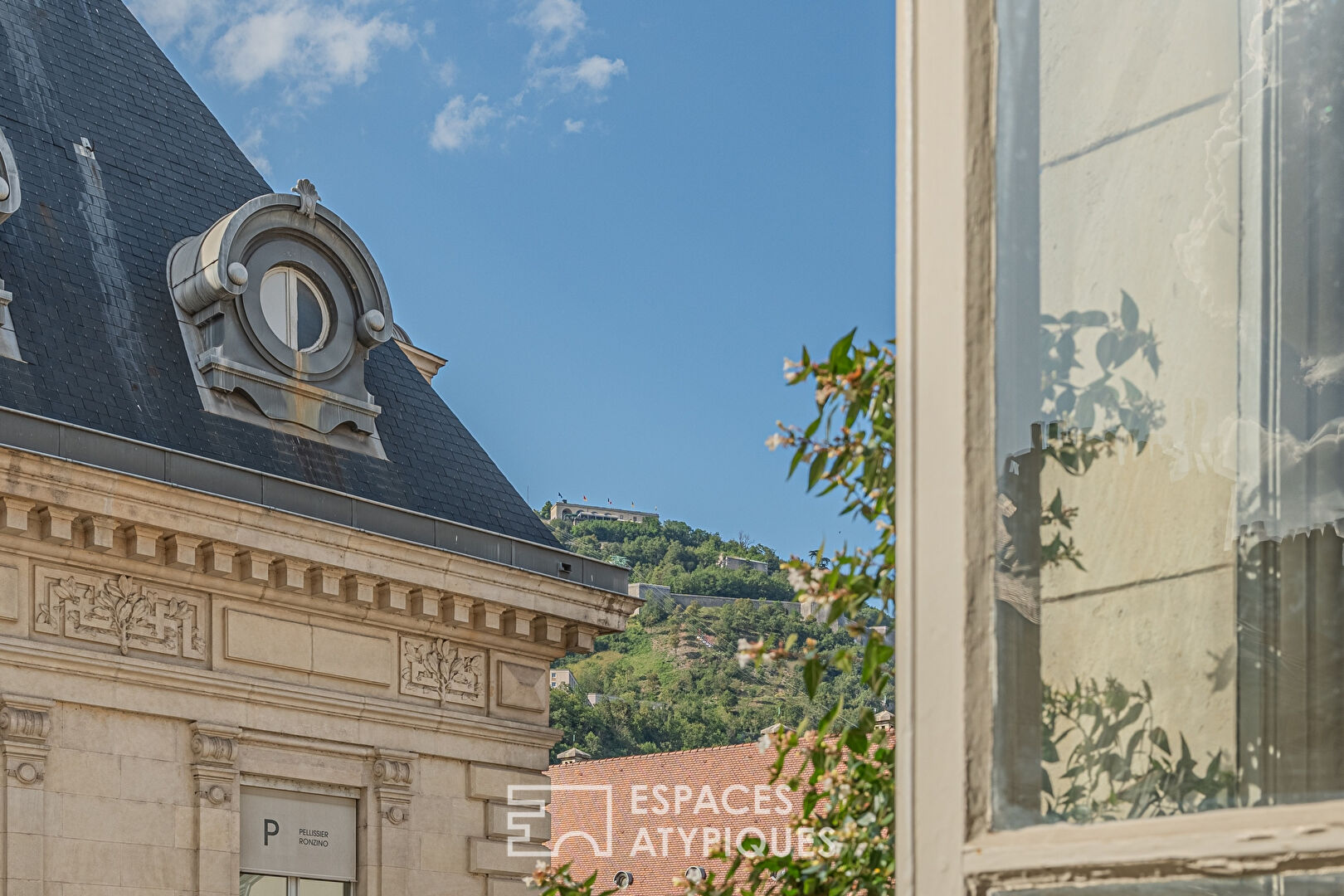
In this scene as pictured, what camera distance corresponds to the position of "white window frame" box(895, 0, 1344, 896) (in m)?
1.89

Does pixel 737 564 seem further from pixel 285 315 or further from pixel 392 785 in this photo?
pixel 392 785

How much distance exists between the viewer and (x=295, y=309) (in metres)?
16.4

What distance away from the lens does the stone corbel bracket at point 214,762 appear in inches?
544

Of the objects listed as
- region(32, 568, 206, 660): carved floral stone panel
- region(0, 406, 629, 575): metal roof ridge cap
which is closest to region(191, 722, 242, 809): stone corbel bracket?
region(32, 568, 206, 660): carved floral stone panel

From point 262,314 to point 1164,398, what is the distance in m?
14.7

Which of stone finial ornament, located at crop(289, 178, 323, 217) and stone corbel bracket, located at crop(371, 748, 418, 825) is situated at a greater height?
stone finial ornament, located at crop(289, 178, 323, 217)

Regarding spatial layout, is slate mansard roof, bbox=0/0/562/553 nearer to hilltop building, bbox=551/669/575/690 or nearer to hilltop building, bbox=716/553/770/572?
hilltop building, bbox=551/669/575/690

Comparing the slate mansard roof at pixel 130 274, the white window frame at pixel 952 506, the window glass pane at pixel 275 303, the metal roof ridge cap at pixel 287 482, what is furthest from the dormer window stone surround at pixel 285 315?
the white window frame at pixel 952 506

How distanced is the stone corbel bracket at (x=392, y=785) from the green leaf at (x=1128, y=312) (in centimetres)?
1393

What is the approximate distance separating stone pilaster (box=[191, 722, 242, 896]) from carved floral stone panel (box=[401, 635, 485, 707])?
6.76 ft

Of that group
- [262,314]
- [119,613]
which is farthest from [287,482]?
[262,314]

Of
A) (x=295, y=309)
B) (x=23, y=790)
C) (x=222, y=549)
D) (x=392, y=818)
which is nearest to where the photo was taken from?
(x=23, y=790)

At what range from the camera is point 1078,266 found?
6.94 feet

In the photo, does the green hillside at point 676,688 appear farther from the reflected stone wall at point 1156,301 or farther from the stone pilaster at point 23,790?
the reflected stone wall at point 1156,301
